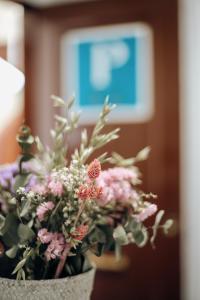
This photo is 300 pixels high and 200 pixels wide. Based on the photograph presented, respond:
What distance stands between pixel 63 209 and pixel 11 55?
1949mm

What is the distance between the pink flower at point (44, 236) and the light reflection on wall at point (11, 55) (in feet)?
5.65

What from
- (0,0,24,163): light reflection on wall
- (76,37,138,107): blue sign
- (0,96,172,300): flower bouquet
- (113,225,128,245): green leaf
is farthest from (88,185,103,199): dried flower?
(0,0,24,163): light reflection on wall

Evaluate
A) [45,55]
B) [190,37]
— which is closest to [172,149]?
[190,37]

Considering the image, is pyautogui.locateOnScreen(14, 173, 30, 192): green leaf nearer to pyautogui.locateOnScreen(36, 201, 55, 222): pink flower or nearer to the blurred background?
pyautogui.locateOnScreen(36, 201, 55, 222): pink flower

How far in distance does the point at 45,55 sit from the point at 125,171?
1.84m

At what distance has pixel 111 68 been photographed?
2275 mm

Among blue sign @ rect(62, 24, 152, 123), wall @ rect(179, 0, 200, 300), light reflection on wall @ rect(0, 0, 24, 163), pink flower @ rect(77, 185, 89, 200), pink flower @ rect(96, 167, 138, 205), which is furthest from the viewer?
light reflection on wall @ rect(0, 0, 24, 163)

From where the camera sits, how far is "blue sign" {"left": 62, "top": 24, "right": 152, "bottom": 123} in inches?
86.9

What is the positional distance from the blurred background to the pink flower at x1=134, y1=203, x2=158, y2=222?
56.3 inches

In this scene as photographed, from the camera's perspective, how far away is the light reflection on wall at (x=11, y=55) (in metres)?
2.34

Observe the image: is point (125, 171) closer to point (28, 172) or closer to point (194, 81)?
point (28, 172)

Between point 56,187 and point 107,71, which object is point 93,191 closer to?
point 56,187

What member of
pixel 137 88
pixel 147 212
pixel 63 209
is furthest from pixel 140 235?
pixel 137 88

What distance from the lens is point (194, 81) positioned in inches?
82.0
